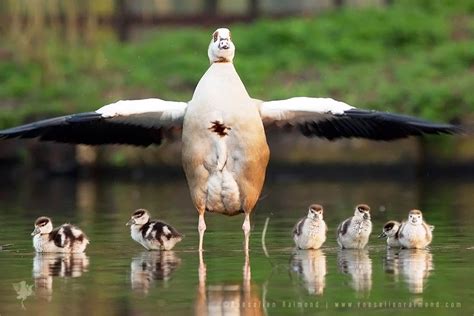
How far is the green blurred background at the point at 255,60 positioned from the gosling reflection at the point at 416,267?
1062cm

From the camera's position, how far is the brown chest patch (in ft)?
44.3

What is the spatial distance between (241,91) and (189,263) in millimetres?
1904

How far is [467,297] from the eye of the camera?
10.2m

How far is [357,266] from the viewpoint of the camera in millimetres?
12117

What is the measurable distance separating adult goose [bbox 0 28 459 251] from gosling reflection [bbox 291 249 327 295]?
24.9 inches

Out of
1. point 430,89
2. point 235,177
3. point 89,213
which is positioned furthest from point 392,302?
point 430,89

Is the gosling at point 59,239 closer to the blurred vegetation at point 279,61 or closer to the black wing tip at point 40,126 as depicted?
the black wing tip at point 40,126

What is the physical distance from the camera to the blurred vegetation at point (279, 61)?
25109 millimetres

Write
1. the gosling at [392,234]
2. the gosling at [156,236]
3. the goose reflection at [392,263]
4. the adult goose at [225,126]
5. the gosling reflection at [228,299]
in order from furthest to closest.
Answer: the gosling at [392,234] < the gosling at [156,236] < the adult goose at [225,126] < the goose reflection at [392,263] < the gosling reflection at [228,299]

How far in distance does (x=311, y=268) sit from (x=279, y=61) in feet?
52.2

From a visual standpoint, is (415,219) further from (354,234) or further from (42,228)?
(42,228)

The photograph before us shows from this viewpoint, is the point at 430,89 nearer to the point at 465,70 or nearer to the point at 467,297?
the point at 465,70

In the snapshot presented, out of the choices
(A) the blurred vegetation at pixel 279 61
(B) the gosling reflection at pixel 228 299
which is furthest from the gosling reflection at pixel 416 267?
(A) the blurred vegetation at pixel 279 61

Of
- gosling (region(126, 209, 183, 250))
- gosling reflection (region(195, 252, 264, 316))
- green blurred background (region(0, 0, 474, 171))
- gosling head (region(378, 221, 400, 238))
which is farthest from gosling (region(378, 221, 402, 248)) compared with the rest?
green blurred background (region(0, 0, 474, 171))
